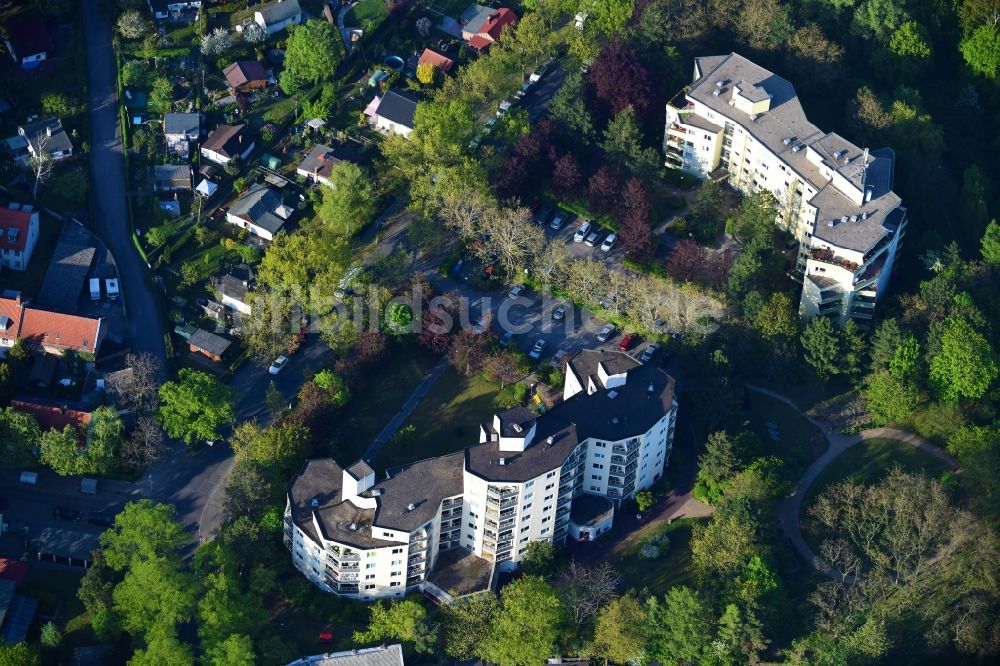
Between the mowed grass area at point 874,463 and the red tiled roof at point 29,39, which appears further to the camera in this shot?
the red tiled roof at point 29,39

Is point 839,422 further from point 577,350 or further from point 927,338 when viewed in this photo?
point 577,350

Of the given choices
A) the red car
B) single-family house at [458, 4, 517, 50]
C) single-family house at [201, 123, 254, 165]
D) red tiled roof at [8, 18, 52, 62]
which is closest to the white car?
single-family house at [201, 123, 254, 165]

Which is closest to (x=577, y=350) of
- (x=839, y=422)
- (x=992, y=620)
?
(x=839, y=422)

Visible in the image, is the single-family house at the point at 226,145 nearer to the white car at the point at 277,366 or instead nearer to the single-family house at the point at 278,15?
the single-family house at the point at 278,15

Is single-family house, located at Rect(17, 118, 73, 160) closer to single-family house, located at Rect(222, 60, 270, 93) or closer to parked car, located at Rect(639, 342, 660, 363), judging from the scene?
single-family house, located at Rect(222, 60, 270, 93)

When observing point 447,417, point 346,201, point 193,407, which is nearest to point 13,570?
point 193,407

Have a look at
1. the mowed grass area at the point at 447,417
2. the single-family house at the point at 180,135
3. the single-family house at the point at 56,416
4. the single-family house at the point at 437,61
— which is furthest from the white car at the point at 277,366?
the single-family house at the point at 437,61
